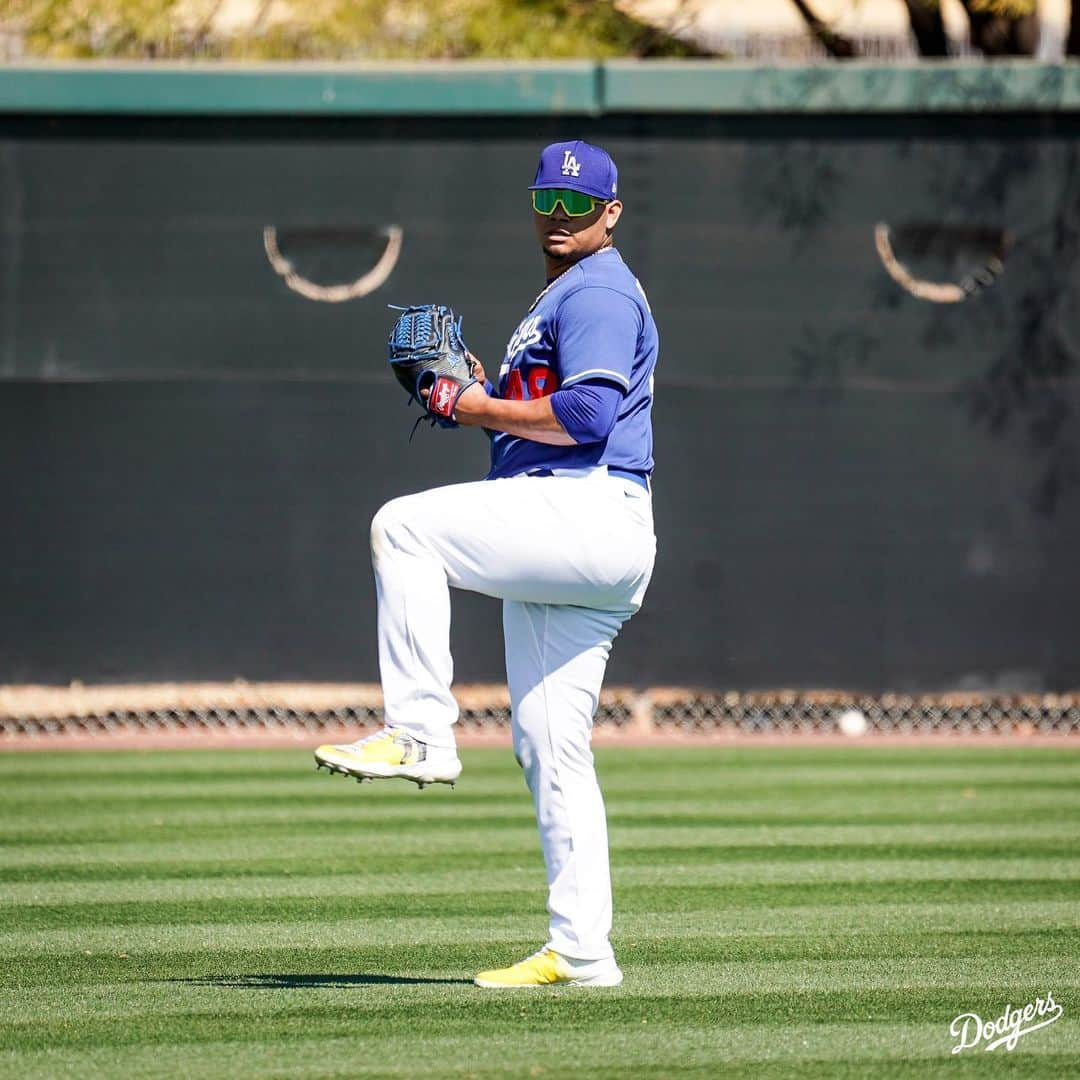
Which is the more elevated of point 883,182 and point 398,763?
point 883,182

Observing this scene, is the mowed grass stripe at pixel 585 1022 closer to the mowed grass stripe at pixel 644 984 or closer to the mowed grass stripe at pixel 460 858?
the mowed grass stripe at pixel 644 984

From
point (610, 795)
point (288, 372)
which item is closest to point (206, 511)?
point (288, 372)

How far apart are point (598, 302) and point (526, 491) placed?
0.55 meters

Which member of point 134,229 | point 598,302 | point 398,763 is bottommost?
point 398,763

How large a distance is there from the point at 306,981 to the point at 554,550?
1570 mm

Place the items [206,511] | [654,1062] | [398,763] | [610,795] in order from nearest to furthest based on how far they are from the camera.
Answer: [654,1062]
[398,763]
[610,795]
[206,511]

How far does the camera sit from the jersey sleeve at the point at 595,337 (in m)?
5.15

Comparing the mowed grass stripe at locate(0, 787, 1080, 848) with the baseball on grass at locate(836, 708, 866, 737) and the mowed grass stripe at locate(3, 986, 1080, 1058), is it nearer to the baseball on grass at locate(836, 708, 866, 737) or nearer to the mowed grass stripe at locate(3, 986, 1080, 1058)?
the baseball on grass at locate(836, 708, 866, 737)

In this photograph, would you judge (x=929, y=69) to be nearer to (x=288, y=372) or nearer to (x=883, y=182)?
(x=883, y=182)

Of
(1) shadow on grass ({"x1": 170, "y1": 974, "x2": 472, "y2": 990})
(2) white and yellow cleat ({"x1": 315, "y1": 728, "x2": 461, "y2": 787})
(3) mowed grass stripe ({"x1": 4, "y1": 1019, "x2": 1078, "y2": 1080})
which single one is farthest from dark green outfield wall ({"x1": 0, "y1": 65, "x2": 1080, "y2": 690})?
(3) mowed grass stripe ({"x1": 4, "y1": 1019, "x2": 1078, "y2": 1080})

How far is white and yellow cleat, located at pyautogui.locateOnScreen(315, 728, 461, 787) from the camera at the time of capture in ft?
16.1

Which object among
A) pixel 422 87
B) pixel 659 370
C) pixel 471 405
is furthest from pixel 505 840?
pixel 422 87

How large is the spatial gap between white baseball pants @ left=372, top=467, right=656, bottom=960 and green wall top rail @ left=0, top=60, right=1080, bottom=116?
27.8 ft

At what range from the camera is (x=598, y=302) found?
17.1ft
